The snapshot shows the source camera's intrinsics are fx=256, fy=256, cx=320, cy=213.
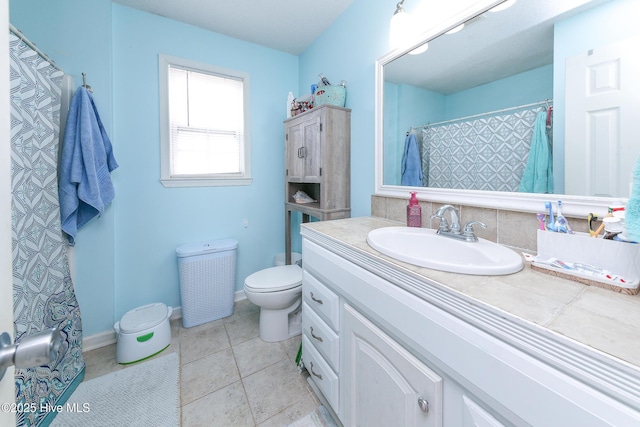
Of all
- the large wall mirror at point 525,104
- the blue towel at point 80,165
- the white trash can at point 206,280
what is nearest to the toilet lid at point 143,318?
the white trash can at point 206,280

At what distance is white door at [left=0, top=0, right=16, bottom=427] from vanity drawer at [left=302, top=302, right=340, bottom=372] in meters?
0.96

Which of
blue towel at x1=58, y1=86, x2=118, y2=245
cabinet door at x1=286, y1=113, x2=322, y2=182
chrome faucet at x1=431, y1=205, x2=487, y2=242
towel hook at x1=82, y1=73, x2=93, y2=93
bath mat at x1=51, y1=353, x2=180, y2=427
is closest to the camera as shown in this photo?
chrome faucet at x1=431, y1=205, x2=487, y2=242

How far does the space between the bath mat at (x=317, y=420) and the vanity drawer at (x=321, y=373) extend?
0.12 meters

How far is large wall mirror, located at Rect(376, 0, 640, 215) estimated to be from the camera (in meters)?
0.80

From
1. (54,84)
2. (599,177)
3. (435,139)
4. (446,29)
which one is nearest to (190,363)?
(54,84)

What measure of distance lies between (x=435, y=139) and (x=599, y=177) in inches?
26.3

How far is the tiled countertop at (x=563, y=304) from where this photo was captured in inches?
17.6

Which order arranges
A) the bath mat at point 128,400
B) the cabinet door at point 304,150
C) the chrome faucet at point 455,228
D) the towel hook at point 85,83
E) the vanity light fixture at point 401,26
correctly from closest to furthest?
the chrome faucet at point 455,228, the bath mat at point 128,400, the vanity light fixture at point 401,26, the towel hook at point 85,83, the cabinet door at point 304,150

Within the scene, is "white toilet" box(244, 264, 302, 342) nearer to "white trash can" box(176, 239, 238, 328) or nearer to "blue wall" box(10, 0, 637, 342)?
"white trash can" box(176, 239, 238, 328)

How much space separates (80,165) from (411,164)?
6.51 ft

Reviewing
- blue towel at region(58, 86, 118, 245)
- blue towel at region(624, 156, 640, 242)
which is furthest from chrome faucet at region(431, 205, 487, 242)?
blue towel at region(58, 86, 118, 245)

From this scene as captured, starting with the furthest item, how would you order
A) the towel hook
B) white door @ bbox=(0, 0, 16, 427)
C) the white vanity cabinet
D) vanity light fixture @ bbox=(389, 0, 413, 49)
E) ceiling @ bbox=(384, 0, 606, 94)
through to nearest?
the towel hook
vanity light fixture @ bbox=(389, 0, 413, 49)
the white vanity cabinet
ceiling @ bbox=(384, 0, 606, 94)
white door @ bbox=(0, 0, 16, 427)

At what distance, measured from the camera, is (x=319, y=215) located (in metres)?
1.90

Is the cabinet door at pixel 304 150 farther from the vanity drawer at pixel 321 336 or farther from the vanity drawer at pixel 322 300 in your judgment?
the vanity drawer at pixel 321 336
